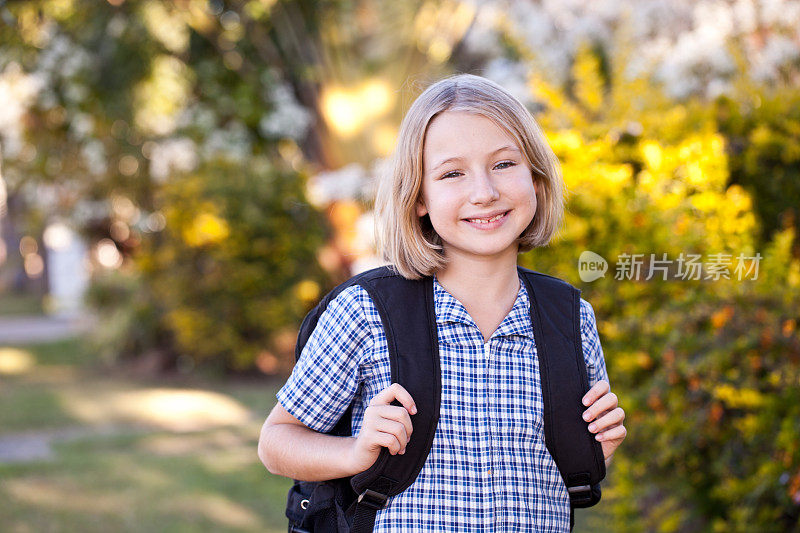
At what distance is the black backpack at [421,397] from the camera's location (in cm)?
154

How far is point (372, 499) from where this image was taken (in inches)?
61.0

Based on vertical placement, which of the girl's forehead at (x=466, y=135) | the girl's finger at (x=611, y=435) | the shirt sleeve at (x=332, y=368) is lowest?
the girl's finger at (x=611, y=435)

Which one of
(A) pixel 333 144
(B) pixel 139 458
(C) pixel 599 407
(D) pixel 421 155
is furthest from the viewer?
(A) pixel 333 144

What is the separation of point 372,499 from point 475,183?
2.07 feet

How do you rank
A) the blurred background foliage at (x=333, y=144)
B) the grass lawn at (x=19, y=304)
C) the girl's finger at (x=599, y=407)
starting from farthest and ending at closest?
1. the grass lawn at (x=19, y=304)
2. the blurred background foliage at (x=333, y=144)
3. the girl's finger at (x=599, y=407)

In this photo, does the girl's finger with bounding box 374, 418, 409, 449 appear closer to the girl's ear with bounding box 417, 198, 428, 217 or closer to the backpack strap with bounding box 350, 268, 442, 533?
the backpack strap with bounding box 350, 268, 442, 533

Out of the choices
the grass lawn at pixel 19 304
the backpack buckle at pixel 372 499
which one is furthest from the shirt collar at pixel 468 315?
the grass lawn at pixel 19 304

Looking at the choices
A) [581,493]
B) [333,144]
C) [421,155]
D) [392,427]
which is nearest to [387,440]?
[392,427]

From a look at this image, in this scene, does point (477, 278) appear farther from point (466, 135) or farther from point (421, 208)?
point (466, 135)

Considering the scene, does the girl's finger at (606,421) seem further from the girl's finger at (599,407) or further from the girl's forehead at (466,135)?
the girl's forehead at (466,135)

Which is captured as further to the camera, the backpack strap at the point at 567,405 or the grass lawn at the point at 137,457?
the grass lawn at the point at 137,457

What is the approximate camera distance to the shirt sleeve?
1.60 m

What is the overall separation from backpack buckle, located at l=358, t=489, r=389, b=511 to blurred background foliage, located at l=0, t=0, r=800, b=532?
198 centimetres

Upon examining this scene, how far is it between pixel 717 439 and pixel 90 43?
27.4 feet
